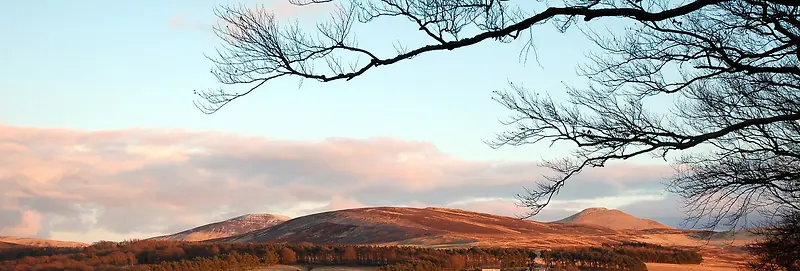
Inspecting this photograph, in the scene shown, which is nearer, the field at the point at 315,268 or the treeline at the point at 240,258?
the treeline at the point at 240,258

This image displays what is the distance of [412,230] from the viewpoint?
59.5m

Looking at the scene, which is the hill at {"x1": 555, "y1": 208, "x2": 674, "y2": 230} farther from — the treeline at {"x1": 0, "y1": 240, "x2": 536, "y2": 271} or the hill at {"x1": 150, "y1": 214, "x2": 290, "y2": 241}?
the treeline at {"x1": 0, "y1": 240, "x2": 536, "y2": 271}

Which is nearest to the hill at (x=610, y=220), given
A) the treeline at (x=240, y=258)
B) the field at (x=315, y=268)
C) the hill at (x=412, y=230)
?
the hill at (x=412, y=230)

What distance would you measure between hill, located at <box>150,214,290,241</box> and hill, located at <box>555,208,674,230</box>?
4131 cm

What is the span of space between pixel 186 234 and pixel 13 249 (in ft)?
179

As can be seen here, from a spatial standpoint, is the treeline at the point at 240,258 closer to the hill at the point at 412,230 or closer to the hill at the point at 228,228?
the hill at the point at 412,230

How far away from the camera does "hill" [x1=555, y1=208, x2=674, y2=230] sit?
105 metres

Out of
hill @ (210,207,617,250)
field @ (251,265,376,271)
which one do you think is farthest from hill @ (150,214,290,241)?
field @ (251,265,376,271)

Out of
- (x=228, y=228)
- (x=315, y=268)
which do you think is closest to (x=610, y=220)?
(x=228, y=228)

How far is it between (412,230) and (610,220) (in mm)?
57418

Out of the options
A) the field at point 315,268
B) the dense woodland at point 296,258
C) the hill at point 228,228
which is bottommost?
the field at point 315,268

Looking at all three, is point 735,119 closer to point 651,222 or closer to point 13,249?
point 13,249

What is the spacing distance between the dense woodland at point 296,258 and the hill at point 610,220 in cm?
7437

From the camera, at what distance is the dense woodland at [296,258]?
24.8 meters
